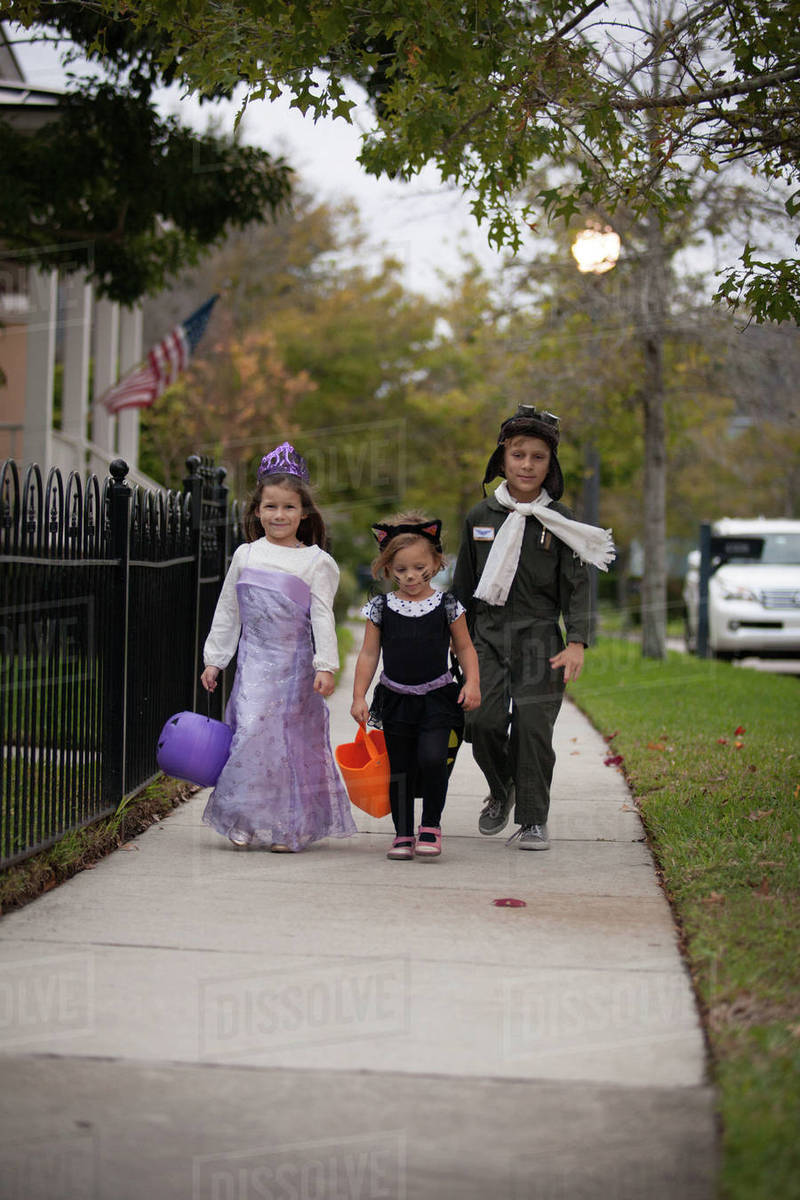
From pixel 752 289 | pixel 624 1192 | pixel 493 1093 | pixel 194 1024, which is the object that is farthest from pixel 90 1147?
pixel 752 289

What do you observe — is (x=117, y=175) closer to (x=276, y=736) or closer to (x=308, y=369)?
(x=276, y=736)

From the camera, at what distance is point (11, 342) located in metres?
16.5

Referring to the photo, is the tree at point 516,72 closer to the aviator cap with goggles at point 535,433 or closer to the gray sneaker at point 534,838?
the aviator cap with goggles at point 535,433

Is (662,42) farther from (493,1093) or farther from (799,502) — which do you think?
(799,502)

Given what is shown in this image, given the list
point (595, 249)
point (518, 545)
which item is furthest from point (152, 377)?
A: point (518, 545)

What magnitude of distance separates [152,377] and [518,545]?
1139 centimetres

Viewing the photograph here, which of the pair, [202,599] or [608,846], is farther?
[202,599]

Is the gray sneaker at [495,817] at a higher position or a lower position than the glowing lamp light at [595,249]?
lower

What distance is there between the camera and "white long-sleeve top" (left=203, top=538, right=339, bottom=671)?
591 cm

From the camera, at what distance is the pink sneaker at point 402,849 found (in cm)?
568

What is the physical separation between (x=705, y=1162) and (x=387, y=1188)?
2.20 feet

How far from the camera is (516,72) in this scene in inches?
233

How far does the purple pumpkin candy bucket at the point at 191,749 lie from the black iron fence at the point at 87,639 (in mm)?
331

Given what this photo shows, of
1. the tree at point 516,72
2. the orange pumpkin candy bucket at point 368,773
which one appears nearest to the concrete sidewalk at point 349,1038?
the orange pumpkin candy bucket at point 368,773
